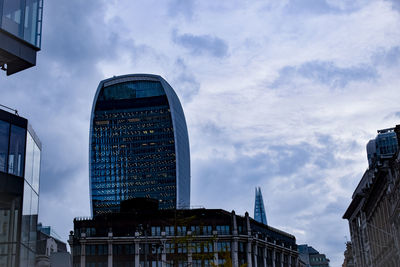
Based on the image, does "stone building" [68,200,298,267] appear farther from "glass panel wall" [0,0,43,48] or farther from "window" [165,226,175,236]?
"glass panel wall" [0,0,43,48]

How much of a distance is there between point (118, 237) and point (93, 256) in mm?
7638

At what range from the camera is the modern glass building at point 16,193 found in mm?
38938

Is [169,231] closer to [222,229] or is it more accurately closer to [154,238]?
[154,238]

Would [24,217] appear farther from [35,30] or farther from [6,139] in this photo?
[35,30]

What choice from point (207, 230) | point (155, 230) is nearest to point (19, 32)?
point (155, 230)

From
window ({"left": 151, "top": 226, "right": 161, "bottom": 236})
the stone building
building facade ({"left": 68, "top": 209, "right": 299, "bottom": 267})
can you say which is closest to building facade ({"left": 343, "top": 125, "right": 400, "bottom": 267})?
building facade ({"left": 68, "top": 209, "right": 299, "bottom": 267})

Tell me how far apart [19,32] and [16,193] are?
39.5ft

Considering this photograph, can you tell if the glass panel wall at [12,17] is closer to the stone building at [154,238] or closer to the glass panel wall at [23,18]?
the glass panel wall at [23,18]

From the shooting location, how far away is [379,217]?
9481cm

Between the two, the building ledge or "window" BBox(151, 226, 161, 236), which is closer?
the building ledge

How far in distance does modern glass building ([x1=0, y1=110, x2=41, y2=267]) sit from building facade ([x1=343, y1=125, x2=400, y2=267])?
4540cm

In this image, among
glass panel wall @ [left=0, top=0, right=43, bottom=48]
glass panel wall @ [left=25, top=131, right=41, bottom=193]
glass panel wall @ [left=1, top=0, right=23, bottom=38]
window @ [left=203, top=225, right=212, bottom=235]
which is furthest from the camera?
window @ [left=203, top=225, right=212, bottom=235]

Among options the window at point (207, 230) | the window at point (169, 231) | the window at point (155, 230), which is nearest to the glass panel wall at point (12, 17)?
the window at point (155, 230)

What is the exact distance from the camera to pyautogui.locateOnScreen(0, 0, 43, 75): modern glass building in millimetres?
41625
